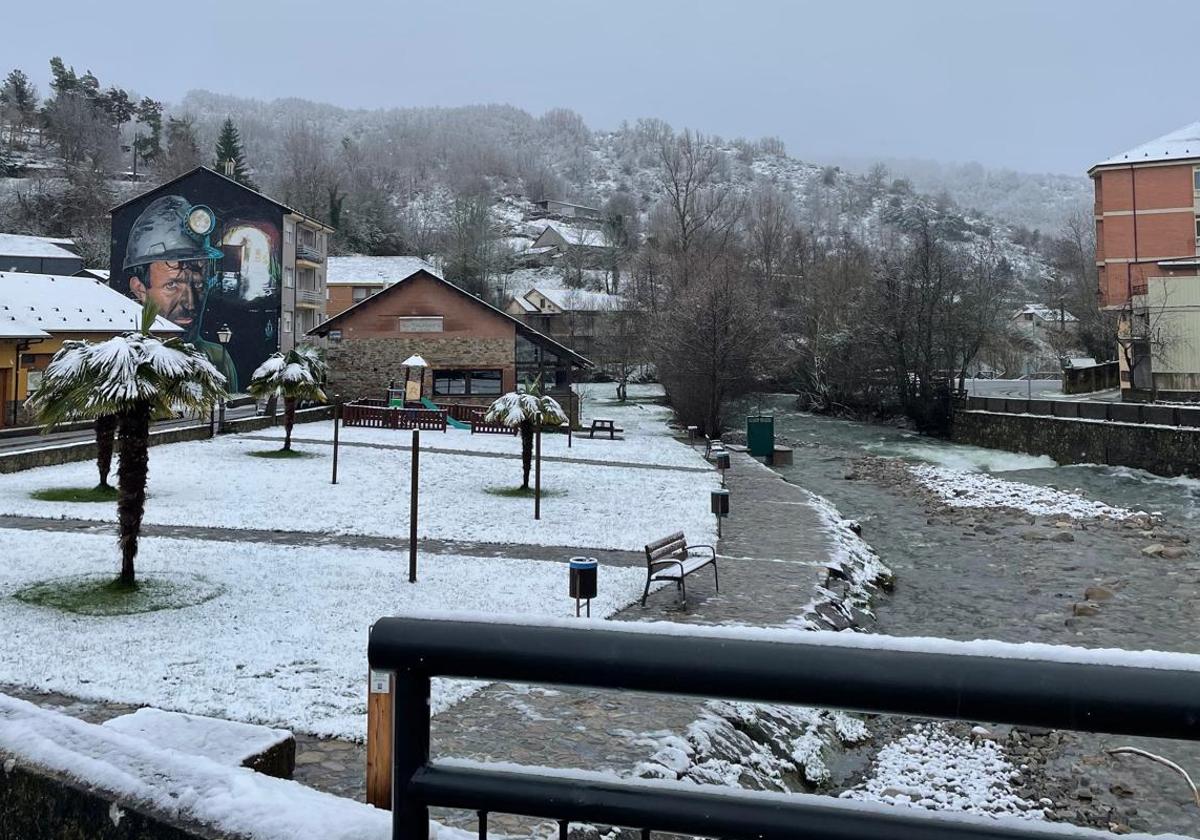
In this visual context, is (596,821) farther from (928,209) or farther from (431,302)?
(928,209)

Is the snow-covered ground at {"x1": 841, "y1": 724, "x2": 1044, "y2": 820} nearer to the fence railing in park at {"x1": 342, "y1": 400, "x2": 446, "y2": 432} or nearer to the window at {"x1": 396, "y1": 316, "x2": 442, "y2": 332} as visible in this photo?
the fence railing in park at {"x1": 342, "y1": 400, "x2": 446, "y2": 432}

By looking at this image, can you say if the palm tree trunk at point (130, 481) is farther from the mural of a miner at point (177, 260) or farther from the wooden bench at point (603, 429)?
the mural of a miner at point (177, 260)

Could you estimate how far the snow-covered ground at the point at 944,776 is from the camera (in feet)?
25.0

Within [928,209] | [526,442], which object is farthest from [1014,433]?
[928,209]

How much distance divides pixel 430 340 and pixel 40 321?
677 inches

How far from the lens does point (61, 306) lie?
31422 mm

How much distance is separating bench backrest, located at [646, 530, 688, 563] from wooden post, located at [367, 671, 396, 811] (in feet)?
29.7

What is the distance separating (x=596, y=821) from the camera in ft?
5.82

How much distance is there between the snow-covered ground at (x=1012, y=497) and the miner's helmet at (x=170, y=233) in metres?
39.4

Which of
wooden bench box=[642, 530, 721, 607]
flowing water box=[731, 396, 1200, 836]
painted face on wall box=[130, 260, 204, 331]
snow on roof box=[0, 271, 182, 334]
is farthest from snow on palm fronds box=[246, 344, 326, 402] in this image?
painted face on wall box=[130, 260, 204, 331]

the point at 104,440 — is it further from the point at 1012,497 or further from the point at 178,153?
the point at 178,153

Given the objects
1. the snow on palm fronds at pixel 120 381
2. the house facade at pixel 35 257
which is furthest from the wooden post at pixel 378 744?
the house facade at pixel 35 257

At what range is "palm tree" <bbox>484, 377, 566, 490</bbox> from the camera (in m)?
20.7

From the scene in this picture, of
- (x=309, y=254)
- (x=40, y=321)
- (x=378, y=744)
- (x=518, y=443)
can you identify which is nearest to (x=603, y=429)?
(x=518, y=443)
